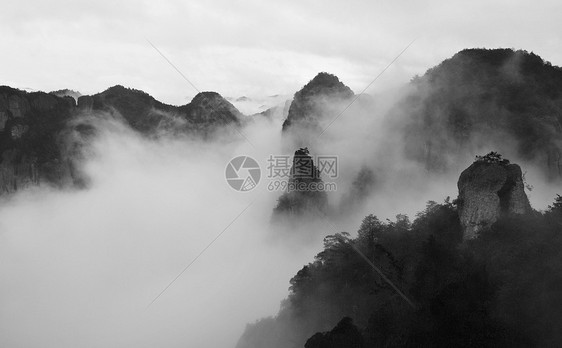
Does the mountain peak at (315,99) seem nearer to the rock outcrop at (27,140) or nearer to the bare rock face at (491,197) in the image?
the bare rock face at (491,197)

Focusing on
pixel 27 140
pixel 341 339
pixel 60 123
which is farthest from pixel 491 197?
pixel 60 123

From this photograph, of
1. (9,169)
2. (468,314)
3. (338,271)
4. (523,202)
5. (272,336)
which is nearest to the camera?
(468,314)

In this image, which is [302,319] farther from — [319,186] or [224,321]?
[319,186]

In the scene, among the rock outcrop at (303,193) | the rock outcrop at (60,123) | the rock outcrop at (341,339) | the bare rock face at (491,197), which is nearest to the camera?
the rock outcrop at (341,339)

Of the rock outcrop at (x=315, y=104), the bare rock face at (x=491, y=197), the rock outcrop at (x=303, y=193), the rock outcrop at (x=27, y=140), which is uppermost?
the rock outcrop at (x=27, y=140)

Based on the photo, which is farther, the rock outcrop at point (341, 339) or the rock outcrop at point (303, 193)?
the rock outcrop at point (303, 193)

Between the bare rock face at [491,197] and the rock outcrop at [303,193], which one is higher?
the rock outcrop at [303,193]

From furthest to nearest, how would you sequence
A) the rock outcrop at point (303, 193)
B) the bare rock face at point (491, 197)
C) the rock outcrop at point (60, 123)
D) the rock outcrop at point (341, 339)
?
1. the rock outcrop at point (60, 123)
2. the rock outcrop at point (303, 193)
3. the bare rock face at point (491, 197)
4. the rock outcrop at point (341, 339)

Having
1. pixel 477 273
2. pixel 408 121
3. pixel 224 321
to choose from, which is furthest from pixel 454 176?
pixel 477 273

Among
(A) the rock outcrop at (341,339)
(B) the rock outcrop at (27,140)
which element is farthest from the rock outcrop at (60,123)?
(A) the rock outcrop at (341,339)

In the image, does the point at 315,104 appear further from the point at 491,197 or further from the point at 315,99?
the point at 491,197
